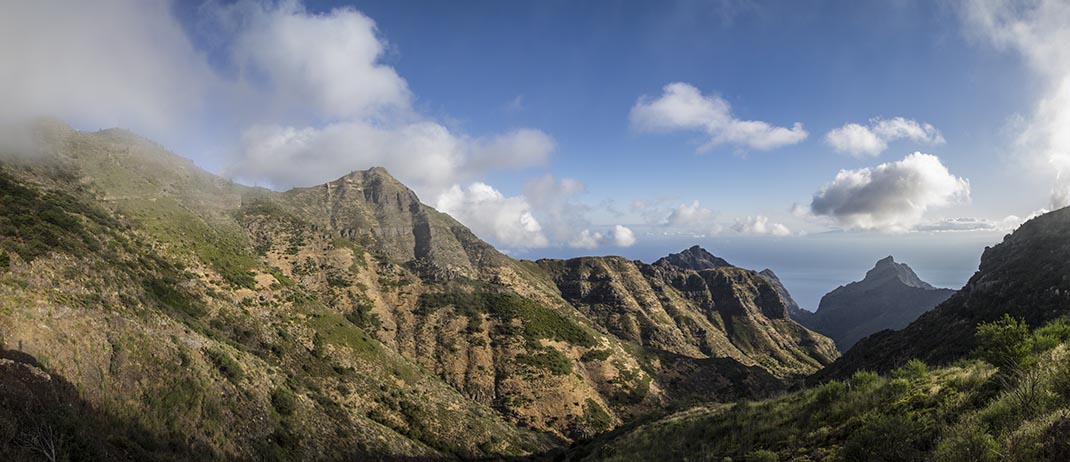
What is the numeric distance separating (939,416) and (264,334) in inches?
2371

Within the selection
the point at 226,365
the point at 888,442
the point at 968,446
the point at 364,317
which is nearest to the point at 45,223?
the point at 226,365

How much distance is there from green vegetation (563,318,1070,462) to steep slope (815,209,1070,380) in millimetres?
42454

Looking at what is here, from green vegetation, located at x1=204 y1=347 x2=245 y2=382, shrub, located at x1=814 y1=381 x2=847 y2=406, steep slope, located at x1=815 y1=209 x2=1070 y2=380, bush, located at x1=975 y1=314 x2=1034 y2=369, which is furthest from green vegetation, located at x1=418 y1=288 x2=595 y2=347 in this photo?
bush, located at x1=975 y1=314 x2=1034 y2=369

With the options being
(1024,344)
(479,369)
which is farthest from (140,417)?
(479,369)

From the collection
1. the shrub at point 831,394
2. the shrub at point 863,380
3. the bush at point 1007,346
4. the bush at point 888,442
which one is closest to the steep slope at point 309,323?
the bush at point 888,442

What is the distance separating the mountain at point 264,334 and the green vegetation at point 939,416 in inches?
1162

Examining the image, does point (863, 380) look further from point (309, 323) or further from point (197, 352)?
point (309, 323)

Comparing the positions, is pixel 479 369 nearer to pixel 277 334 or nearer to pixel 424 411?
pixel 424 411

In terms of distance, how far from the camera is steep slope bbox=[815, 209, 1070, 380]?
49.0 metres

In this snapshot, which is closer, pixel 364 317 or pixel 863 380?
pixel 863 380

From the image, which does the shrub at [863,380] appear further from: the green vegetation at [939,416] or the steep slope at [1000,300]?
the steep slope at [1000,300]

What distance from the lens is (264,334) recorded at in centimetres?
4975

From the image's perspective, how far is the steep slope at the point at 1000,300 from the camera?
4900cm

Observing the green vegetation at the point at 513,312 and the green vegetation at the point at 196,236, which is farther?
the green vegetation at the point at 513,312
